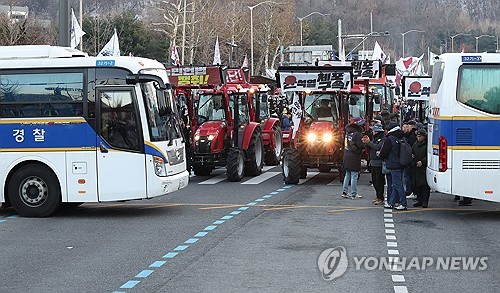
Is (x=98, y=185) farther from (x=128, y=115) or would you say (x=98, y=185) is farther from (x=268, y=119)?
(x=268, y=119)

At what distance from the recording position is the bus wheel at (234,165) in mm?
24922

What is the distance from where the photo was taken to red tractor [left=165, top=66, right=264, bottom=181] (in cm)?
2523

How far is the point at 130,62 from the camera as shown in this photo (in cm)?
1784

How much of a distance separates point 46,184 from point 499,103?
8222mm

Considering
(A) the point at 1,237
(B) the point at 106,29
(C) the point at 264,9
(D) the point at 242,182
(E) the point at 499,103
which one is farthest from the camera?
(C) the point at 264,9

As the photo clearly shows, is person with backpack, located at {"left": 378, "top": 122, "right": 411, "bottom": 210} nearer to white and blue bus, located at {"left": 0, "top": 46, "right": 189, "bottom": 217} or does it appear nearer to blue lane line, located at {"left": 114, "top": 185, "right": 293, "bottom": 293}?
blue lane line, located at {"left": 114, "top": 185, "right": 293, "bottom": 293}

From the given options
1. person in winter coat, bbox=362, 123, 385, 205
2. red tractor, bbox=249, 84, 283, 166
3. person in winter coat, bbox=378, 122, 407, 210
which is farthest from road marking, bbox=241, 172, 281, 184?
person in winter coat, bbox=378, 122, 407, 210

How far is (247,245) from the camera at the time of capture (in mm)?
14336

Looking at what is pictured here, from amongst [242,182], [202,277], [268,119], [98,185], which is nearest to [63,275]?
[202,277]

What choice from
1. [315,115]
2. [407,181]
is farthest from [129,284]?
Answer: [315,115]

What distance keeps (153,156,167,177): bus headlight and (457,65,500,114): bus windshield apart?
540cm

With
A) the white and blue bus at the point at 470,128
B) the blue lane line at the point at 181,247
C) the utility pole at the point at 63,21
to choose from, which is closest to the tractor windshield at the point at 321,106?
the utility pole at the point at 63,21

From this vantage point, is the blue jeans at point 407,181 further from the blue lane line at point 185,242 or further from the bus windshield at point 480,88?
the blue lane line at point 185,242

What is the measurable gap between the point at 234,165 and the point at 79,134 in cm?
780
